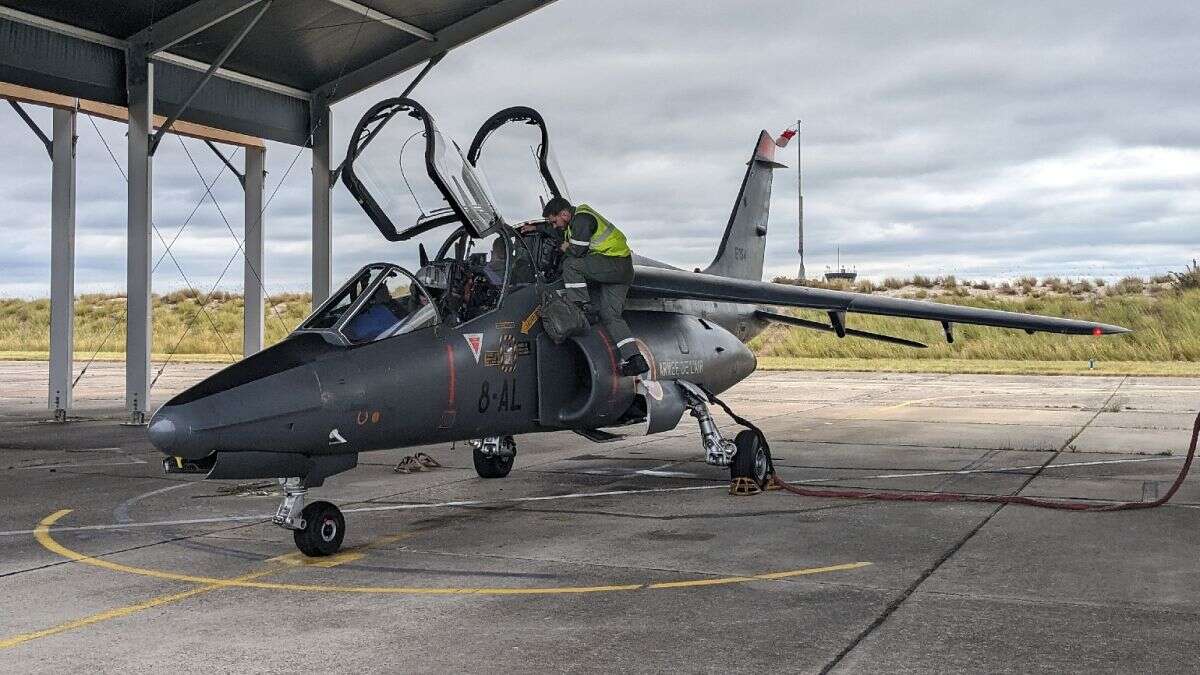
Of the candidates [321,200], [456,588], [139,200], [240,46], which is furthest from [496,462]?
[321,200]

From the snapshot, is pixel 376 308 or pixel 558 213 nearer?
pixel 376 308

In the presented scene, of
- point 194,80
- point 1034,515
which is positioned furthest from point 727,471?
point 194,80

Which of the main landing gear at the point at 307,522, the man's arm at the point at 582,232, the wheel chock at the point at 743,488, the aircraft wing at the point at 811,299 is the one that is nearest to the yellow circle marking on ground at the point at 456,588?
the main landing gear at the point at 307,522

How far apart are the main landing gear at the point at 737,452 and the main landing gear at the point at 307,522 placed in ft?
14.0

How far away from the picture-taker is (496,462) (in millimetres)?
11594

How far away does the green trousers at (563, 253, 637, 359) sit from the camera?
32.7 feet

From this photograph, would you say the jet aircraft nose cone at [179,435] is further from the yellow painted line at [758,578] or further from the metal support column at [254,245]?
the metal support column at [254,245]

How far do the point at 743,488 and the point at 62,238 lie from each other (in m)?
14.9

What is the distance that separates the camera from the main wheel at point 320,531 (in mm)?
7398

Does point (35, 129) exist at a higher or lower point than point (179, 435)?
higher

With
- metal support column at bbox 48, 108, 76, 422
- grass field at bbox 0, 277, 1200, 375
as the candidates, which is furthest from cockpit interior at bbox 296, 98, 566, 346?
grass field at bbox 0, 277, 1200, 375

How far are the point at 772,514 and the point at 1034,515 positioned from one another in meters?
2.18

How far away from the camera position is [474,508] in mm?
9633

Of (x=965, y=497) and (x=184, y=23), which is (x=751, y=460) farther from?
(x=184, y=23)
